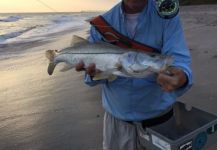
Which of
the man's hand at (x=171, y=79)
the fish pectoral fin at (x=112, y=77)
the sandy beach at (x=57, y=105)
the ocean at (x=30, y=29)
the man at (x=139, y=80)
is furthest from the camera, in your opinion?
the ocean at (x=30, y=29)

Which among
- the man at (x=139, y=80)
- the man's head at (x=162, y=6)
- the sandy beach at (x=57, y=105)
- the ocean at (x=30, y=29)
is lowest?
the ocean at (x=30, y=29)

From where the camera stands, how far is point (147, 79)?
337cm

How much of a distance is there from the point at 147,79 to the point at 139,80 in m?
0.06

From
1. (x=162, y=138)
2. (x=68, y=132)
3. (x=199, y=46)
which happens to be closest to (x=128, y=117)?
(x=162, y=138)

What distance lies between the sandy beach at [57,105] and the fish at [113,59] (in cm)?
238

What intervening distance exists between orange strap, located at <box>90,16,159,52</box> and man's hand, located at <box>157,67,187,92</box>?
0.36 meters

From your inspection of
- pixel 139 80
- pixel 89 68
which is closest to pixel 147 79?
pixel 139 80

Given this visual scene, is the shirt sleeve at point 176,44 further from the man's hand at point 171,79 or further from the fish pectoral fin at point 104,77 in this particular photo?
the fish pectoral fin at point 104,77

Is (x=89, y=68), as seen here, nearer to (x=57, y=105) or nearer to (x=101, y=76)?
(x=101, y=76)

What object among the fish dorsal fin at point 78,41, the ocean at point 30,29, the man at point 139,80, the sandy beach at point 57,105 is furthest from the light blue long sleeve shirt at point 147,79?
Result: the ocean at point 30,29

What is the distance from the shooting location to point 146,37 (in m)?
3.37

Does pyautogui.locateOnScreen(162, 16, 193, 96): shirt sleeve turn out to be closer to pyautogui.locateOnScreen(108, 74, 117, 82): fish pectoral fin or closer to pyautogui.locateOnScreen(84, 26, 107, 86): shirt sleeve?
pyautogui.locateOnScreen(108, 74, 117, 82): fish pectoral fin

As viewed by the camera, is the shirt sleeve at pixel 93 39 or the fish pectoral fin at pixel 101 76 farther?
the shirt sleeve at pixel 93 39

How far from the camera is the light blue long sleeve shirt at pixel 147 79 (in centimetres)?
330
